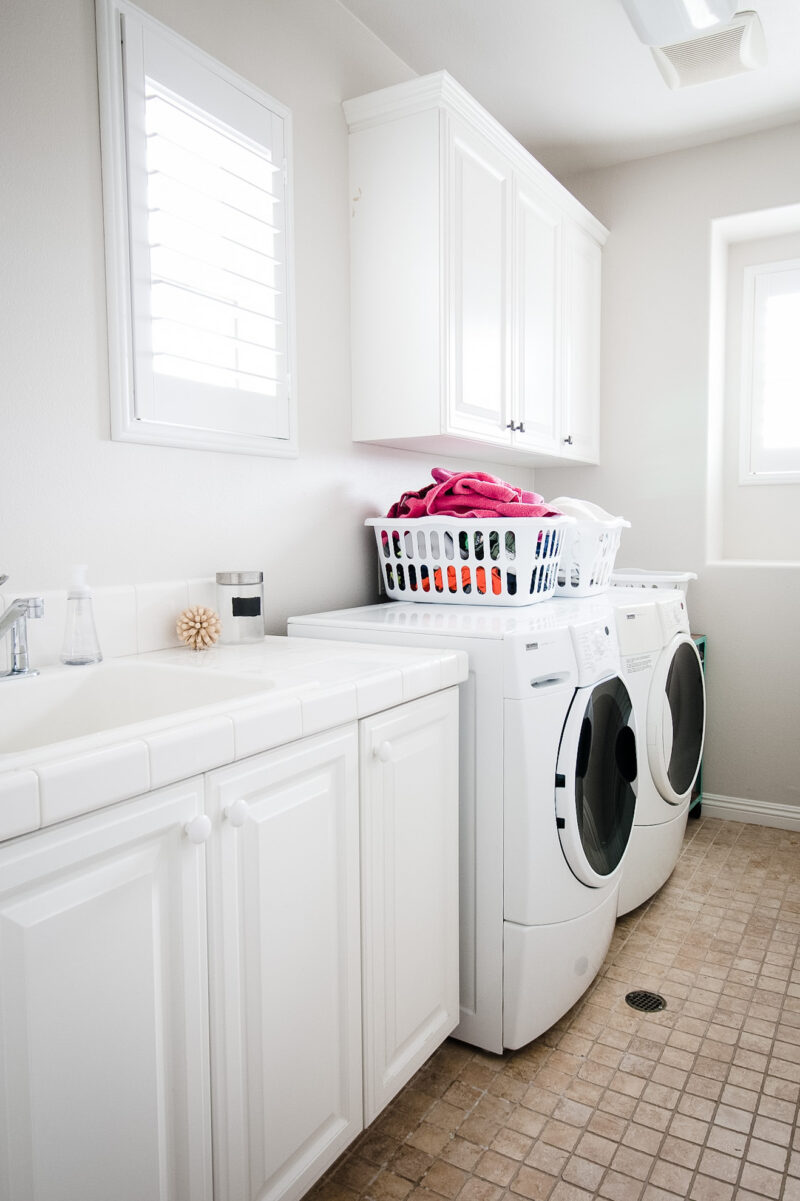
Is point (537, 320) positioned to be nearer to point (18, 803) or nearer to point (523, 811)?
point (523, 811)

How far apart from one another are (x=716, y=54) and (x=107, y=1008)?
9.38 ft

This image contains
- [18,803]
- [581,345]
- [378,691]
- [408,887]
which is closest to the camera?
[18,803]

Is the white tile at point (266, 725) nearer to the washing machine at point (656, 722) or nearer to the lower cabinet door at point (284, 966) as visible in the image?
the lower cabinet door at point (284, 966)

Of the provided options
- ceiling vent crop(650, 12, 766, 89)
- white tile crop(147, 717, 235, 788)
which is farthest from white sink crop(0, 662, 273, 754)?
ceiling vent crop(650, 12, 766, 89)

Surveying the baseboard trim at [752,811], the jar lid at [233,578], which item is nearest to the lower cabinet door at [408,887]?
the jar lid at [233,578]

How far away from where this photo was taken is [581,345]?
3109 mm

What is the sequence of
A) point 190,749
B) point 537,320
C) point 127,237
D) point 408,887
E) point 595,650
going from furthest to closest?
point 537,320 → point 595,650 → point 127,237 → point 408,887 → point 190,749

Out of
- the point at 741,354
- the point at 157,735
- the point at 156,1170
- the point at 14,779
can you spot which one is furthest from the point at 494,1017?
the point at 741,354

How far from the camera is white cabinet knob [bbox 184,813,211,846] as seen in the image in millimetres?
950

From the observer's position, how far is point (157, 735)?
919 mm

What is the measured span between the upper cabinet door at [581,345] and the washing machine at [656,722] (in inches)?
33.5

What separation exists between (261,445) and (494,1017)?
1370 millimetres

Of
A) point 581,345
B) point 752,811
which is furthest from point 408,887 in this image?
point 581,345

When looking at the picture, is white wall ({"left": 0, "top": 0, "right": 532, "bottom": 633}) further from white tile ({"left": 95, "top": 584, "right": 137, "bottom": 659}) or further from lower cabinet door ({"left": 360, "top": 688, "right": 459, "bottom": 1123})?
lower cabinet door ({"left": 360, "top": 688, "right": 459, "bottom": 1123})
